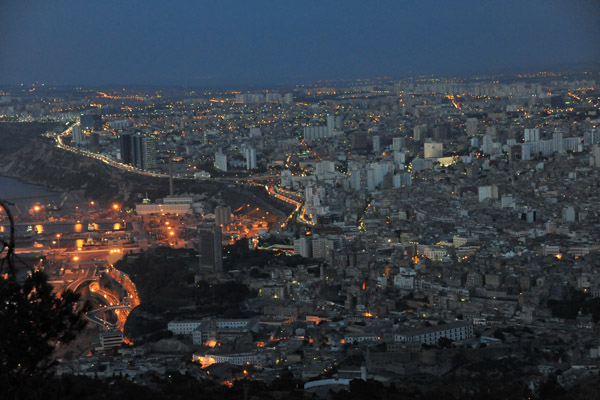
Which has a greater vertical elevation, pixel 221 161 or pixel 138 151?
pixel 138 151

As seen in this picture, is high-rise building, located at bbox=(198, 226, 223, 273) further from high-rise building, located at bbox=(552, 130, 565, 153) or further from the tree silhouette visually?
high-rise building, located at bbox=(552, 130, 565, 153)

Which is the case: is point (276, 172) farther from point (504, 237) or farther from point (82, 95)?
point (82, 95)

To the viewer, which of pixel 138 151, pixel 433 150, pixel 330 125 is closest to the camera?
pixel 433 150

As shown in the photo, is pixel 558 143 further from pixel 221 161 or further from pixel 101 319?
pixel 101 319

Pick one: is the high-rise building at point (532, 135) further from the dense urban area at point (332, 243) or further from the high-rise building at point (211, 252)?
the high-rise building at point (211, 252)

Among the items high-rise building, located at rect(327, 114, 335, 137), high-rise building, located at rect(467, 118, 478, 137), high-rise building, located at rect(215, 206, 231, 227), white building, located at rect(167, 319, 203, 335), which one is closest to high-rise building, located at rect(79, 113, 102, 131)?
high-rise building, located at rect(327, 114, 335, 137)

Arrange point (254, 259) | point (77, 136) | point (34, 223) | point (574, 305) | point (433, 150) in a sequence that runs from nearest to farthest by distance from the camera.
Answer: point (574, 305), point (254, 259), point (34, 223), point (433, 150), point (77, 136)

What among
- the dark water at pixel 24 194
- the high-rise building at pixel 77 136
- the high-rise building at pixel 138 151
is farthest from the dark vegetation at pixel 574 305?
the high-rise building at pixel 77 136

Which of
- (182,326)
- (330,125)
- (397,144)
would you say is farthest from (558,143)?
(182,326)

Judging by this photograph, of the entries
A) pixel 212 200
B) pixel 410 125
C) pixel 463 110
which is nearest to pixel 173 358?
pixel 212 200
